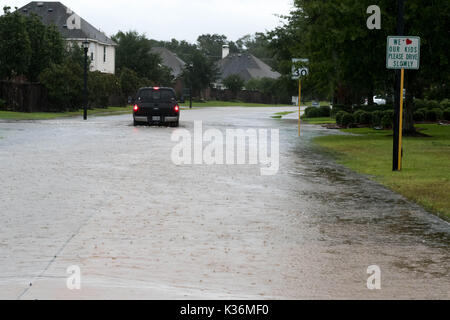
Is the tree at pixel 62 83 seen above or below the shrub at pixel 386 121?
above

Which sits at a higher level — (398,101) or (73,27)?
(73,27)

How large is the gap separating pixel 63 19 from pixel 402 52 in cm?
6805

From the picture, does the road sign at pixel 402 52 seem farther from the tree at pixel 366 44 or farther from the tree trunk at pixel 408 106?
Result: the tree trunk at pixel 408 106

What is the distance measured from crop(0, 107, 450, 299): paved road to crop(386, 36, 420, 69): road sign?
2.58m

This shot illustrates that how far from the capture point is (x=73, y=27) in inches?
3076

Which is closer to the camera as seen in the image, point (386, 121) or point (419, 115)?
point (386, 121)

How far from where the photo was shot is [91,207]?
10.7 metres

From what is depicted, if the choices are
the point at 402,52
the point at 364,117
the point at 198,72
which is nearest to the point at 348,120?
the point at 364,117

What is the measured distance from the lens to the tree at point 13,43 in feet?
167

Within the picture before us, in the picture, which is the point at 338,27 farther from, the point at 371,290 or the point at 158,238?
the point at 371,290

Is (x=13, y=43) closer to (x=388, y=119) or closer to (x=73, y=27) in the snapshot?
(x=73, y=27)

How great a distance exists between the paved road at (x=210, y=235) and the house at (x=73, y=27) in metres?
64.3

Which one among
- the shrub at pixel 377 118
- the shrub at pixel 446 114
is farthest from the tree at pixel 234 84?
the shrub at pixel 377 118

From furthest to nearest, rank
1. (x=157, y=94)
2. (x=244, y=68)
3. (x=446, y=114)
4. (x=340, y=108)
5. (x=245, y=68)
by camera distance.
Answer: (x=244, y=68)
(x=245, y=68)
(x=340, y=108)
(x=446, y=114)
(x=157, y=94)
